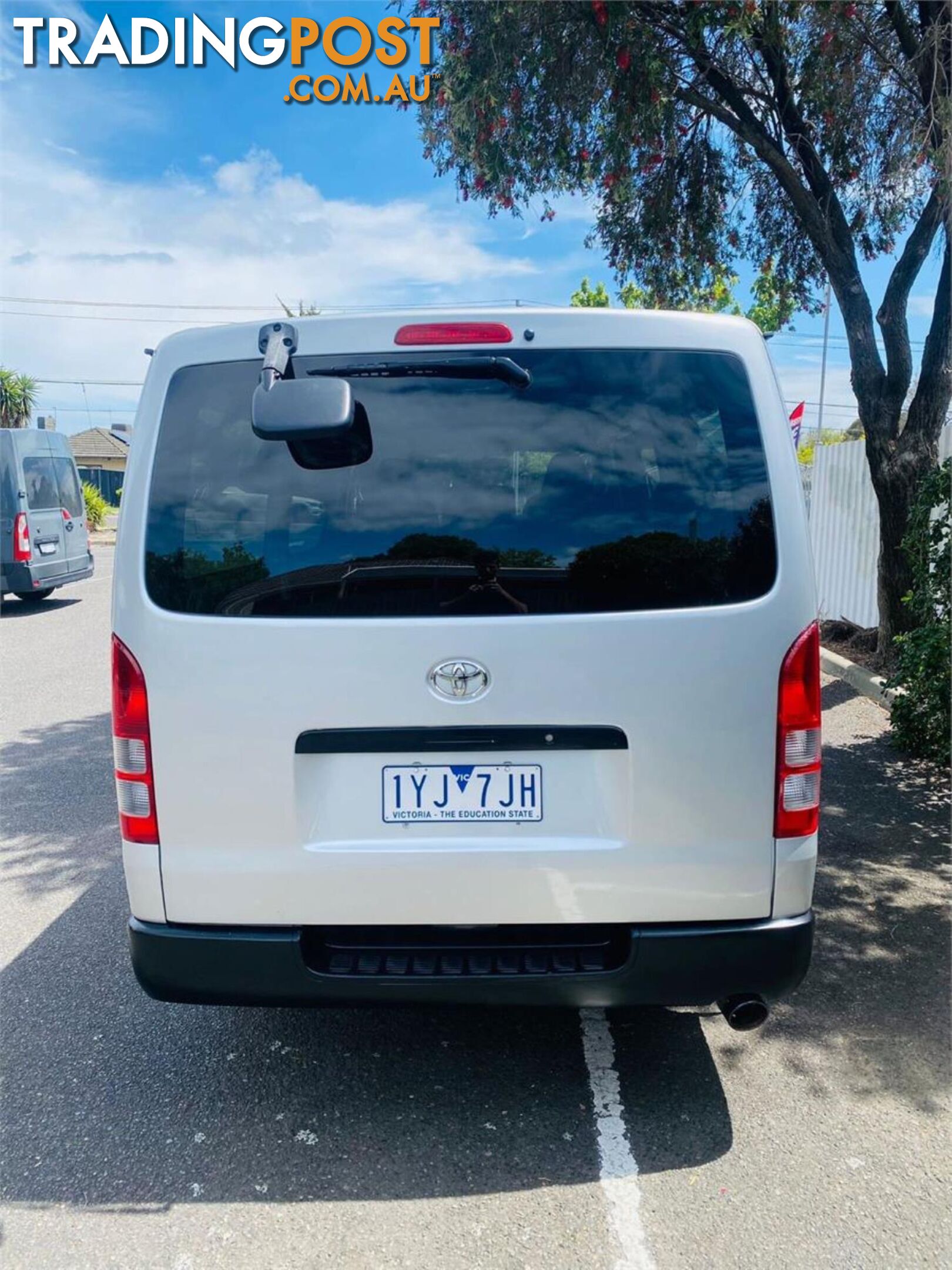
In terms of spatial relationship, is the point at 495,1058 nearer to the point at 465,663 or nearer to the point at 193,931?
the point at 193,931

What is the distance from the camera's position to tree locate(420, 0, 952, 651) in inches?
279

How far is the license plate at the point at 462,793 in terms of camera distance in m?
2.70

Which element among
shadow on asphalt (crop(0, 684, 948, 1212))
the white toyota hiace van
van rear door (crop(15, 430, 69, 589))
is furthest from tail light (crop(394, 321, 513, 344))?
van rear door (crop(15, 430, 69, 589))

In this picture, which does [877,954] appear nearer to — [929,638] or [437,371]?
[929,638]

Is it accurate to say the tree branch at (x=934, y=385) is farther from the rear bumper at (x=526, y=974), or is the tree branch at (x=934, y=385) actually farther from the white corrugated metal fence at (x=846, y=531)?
the rear bumper at (x=526, y=974)

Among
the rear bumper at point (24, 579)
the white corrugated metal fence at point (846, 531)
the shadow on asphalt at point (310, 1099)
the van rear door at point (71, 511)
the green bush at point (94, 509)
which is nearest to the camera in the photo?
the shadow on asphalt at point (310, 1099)

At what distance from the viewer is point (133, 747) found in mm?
2775

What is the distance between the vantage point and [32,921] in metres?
4.47

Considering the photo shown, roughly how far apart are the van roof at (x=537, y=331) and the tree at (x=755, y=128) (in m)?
4.48

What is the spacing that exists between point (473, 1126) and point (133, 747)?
56.0 inches

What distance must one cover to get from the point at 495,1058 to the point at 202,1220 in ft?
3.42

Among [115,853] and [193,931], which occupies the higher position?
[193,931]

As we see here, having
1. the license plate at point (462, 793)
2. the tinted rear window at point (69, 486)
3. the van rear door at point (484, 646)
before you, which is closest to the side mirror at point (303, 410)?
the van rear door at point (484, 646)

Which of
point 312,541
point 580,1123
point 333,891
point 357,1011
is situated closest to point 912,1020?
point 580,1123
